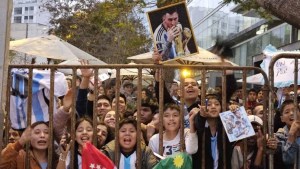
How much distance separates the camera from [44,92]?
235 inches

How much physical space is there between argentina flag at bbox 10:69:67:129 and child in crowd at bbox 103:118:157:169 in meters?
0.76

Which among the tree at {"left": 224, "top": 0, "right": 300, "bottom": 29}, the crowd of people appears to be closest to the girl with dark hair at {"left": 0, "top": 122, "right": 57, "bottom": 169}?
the crowd of people

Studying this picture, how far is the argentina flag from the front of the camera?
5.83m

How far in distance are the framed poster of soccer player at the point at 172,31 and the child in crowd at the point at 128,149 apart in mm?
868

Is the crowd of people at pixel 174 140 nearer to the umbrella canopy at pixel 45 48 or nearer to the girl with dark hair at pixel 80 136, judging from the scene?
the girl with dark hair at pixel 80 136

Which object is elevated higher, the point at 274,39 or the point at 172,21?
the point at 274,39

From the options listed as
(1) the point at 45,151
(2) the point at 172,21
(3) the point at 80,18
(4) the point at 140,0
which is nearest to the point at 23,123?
(1) the point at 45,151

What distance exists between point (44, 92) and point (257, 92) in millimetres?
6457

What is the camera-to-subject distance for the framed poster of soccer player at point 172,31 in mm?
6094

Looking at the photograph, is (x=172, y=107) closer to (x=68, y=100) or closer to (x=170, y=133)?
(x=170, y=133)

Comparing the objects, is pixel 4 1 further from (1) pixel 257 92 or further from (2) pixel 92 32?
(2) pixel 92 32

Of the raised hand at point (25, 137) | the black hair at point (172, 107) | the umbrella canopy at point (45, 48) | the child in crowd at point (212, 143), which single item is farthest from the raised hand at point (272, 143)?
the umbrella canopy at point (45, 48)

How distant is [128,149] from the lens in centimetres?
572

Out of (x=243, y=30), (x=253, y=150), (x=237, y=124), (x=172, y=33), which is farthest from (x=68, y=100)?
(x=243, y=30)
